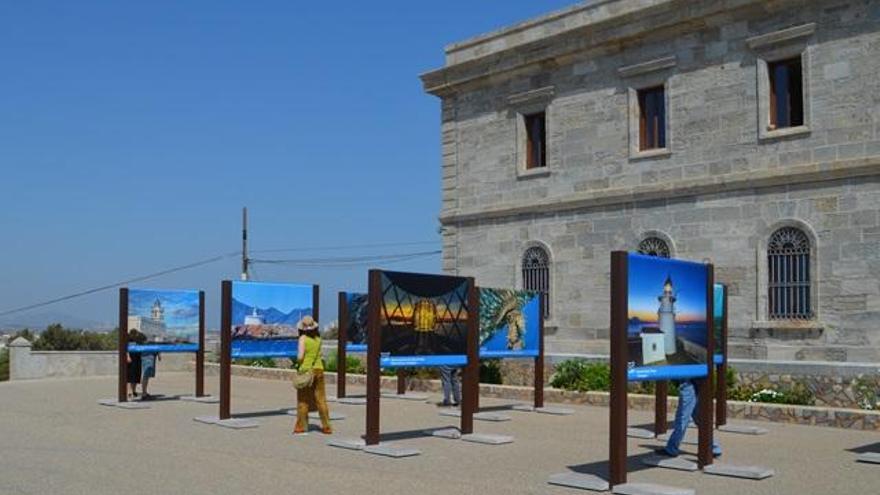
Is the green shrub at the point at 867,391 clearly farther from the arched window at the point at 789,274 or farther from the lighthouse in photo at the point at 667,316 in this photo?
the lighthouse in photo at the point at 667,316

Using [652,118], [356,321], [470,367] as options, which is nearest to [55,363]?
[356,321]

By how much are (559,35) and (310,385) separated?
1292 cm

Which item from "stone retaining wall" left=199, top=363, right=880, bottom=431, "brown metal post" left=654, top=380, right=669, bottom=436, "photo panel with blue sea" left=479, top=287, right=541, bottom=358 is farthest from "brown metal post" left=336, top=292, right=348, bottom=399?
"brown metal post" left=654, top=380, right=669, bottom=436

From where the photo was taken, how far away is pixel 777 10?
68.0ft

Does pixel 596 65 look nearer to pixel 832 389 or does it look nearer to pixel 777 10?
pixel 777 10

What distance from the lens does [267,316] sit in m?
18.8

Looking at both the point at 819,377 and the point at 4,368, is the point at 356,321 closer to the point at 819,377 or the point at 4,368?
the point at 819,377

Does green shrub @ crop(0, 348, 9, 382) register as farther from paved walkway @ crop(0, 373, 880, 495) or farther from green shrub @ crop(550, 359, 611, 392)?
green shrub @ crop(550, 359, 611, 392)

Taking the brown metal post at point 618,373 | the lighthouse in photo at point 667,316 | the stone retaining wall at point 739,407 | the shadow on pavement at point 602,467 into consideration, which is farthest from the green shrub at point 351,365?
the brown metal post at point 618,373

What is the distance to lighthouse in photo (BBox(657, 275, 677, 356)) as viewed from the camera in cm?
1129

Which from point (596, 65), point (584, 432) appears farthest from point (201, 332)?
point (596, 65)

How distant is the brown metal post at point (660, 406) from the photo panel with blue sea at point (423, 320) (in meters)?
2.83

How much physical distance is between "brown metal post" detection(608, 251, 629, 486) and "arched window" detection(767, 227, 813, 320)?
35.5 ft

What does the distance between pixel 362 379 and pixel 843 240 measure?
37.2 ft
